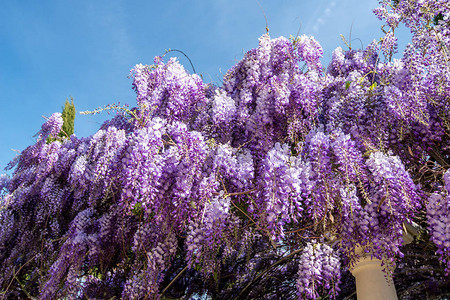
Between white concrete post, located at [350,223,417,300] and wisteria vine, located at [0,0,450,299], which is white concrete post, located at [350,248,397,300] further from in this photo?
wisteria vine, located at [0,0,450,299]

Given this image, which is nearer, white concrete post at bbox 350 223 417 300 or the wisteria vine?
the wisteria vine

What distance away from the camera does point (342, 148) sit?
2.93 metres

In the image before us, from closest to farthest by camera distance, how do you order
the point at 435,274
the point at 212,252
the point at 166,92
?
the point at 212,252 → the point at 166,92 → the point at 435,274

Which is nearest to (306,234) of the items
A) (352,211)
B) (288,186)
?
(352,211)

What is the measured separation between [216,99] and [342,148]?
1466mm

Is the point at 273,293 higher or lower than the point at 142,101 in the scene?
lower

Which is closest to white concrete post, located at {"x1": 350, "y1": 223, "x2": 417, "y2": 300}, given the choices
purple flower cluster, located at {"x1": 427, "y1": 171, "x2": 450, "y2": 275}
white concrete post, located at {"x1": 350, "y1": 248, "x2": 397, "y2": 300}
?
white concrete post, located at {"x1": 350, "y1": 248, "x2": 397, "y2": 300}

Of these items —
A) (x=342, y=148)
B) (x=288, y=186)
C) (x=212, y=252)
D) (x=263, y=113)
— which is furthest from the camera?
(x=263, y=113)

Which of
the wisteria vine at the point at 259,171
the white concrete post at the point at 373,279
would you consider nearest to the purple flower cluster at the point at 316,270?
the wisteria vine at the point at 259,171

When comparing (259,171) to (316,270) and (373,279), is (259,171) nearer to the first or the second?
(316,270)

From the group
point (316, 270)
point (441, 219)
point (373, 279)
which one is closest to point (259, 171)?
point (316, 270)

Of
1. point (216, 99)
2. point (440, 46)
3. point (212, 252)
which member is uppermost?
point (440, 46)

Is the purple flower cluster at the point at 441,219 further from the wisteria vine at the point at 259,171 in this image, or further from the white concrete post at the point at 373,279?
the white concrete post at the point at 373,279

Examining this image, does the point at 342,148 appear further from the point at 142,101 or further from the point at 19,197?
the point at 19,197
